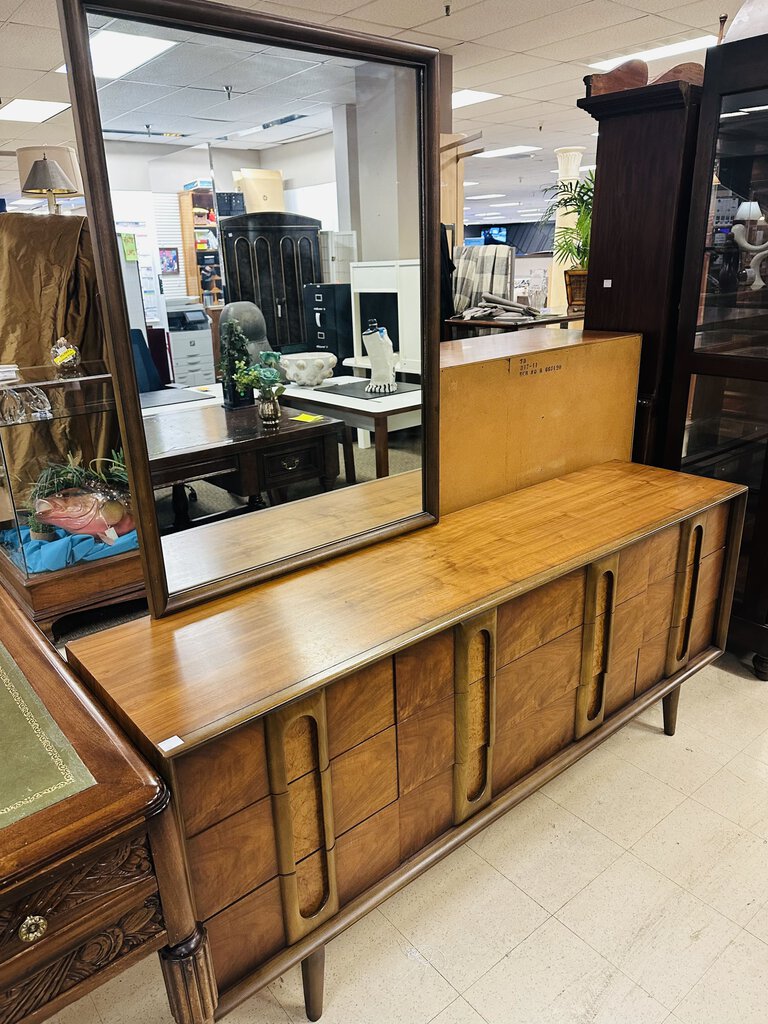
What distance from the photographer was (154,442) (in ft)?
4.50

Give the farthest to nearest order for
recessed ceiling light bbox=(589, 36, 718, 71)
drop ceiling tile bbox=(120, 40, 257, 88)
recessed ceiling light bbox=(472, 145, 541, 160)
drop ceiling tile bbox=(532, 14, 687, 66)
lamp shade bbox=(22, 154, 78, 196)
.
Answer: recessed ceiling light bbox=(472, 145, 541, 160)
recessed ceiling light bbox=(589, 36, 718, 71)
drop ceiling tile bbox=(532, 14, 687, 66)
lamp shade bbox=(22, 154, 78, 196)
drop ceiling tile bbox=(120, 40, 257, 88)

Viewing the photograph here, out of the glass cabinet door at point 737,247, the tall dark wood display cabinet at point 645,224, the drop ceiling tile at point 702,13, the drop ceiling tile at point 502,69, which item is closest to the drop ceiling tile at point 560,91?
the drop ceiling tile at point 502,69

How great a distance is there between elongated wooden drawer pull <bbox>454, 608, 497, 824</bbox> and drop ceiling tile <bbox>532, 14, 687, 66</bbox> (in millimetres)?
4711

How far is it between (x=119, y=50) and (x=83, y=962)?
1477 mm

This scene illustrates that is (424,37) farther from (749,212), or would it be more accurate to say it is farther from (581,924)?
(581,924)

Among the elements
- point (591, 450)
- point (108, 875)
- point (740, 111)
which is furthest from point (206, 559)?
point (740, 111)

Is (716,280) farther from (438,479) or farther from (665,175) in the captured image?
(438,479)

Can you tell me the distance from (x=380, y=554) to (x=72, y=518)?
64.7 inches

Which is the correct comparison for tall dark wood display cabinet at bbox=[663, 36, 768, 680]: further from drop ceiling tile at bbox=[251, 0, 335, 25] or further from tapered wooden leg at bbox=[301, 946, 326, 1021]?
drop ceiling tile at bbox=[251, 0, 335, 25]

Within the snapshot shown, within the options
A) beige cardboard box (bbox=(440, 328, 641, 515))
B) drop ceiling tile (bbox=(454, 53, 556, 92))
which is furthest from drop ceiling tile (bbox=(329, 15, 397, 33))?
beige cardboard box (bbox=(440, 328, 641, 515))

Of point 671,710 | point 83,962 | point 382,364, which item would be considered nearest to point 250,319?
point 382,364

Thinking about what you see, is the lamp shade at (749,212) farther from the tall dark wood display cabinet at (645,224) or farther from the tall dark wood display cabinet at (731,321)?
the tall dark wood display cabinet at (645,224)

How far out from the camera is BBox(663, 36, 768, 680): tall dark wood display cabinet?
2.23m

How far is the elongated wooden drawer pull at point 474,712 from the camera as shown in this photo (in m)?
1.48
